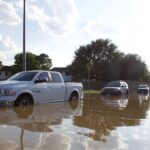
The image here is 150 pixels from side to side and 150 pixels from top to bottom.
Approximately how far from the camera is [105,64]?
247 feet

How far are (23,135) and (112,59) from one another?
2696 inches

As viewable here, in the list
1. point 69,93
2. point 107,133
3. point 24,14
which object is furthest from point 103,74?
point 107,133

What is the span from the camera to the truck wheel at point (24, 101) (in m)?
15.0

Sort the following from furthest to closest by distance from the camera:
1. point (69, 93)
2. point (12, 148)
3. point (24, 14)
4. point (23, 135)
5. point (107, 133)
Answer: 1. point (24, 14)
2. point (69, 93)
3. point (107, 133)
4. point (23, 135)
5. point (12, 148)

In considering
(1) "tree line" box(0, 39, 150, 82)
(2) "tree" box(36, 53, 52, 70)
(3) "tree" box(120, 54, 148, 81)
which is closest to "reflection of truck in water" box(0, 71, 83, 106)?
(1) "tree line" box(0, 39, 150, 82)

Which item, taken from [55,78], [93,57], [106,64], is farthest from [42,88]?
[93,57]

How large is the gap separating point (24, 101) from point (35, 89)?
0.80 meters

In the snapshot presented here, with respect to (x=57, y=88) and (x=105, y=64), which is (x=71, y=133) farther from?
(x=105, y=64)

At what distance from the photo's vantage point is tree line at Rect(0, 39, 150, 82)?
74.0 meters

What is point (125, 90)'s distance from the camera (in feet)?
117

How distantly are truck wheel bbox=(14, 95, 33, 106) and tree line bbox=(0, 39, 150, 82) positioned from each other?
186ft

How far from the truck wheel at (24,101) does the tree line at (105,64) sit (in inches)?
2234

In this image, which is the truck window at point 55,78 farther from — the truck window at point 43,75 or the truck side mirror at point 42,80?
the truck side mirror at point 42,80

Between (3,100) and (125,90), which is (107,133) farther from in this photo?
(125,90)
